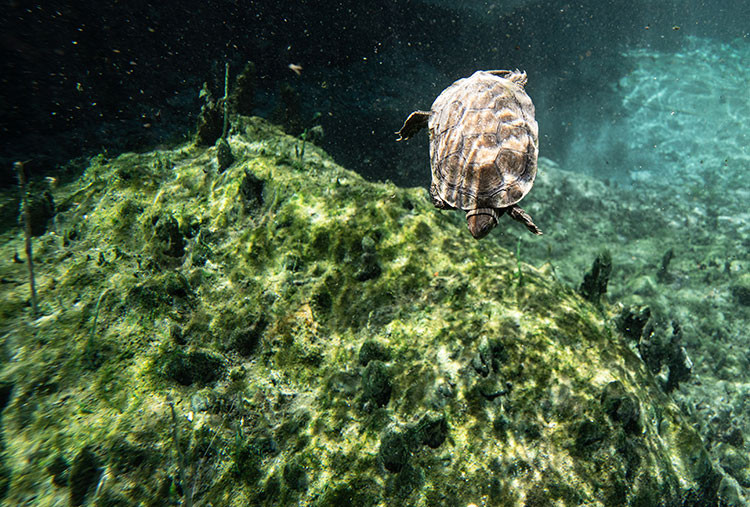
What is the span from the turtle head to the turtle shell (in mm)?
56

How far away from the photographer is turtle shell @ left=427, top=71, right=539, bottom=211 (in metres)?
3.10

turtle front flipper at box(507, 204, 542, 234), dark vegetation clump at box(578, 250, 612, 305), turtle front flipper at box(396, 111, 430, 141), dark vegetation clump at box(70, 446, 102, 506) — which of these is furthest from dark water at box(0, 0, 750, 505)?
turtle front flipper at box(396, 111, 430, 141)

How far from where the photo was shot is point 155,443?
2.88 meters

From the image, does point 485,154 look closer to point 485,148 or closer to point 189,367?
point 485,148

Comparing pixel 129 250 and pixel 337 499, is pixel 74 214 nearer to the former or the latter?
pixel 129 250

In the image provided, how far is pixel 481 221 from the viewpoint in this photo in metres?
3.05

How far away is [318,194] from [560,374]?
341 centimetres

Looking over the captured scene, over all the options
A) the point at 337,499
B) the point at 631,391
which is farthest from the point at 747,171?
the point at 337,499

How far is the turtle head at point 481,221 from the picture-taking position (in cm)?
303

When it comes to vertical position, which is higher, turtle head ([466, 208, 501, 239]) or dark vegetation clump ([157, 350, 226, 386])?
turtle head ([466, 208, 501, 239])

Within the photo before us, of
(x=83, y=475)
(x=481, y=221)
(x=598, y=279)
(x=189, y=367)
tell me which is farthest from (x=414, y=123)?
(x=83, y=475)

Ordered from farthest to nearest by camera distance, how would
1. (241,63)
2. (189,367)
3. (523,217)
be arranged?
(241,63), (189,367), (523,217)

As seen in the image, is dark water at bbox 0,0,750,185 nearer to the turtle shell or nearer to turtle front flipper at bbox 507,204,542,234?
the turtle shell

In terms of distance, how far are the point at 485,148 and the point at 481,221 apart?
725 mm
